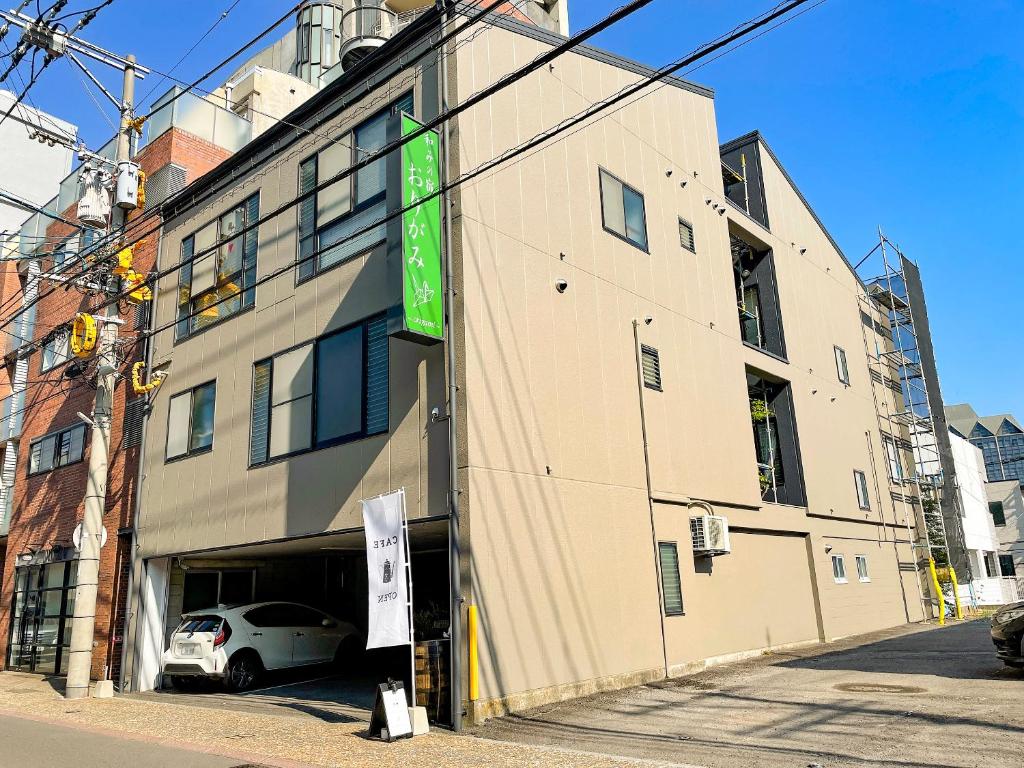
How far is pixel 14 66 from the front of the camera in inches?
466

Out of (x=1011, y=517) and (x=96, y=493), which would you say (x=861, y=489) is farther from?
(x=1011, y=517)

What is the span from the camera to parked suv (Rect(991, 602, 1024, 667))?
10328 millimetres

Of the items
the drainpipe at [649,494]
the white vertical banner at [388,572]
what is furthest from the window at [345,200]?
the drainpipe at [649,494]

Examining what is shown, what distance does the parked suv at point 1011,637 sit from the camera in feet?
33.9

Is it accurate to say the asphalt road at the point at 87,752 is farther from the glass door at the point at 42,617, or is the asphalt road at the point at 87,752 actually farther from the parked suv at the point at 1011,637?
the parked suv at the point at 1011,637

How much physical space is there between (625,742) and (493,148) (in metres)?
8.32

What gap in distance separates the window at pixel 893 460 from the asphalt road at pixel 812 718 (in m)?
12.7

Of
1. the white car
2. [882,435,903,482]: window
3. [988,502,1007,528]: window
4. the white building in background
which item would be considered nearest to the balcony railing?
the white building in background

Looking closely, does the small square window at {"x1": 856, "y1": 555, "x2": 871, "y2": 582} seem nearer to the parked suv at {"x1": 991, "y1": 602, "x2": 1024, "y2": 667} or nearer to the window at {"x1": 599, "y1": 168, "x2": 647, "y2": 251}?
the parked suv at {"x1": 991, "y1": 602, "x2": 1024, "y2": 667}

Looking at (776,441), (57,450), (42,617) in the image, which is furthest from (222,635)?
(776,441)

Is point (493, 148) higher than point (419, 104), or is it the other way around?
point (419, 104)

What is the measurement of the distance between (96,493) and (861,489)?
63.4 feet

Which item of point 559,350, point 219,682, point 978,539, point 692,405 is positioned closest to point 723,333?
point 692,405

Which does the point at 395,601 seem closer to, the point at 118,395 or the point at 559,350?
the point at 559,350
